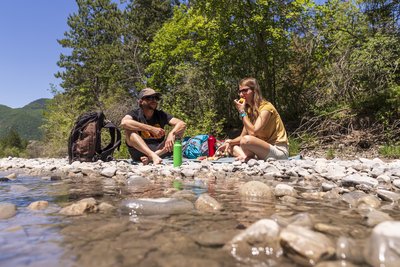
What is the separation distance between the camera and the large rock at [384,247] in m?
1.36

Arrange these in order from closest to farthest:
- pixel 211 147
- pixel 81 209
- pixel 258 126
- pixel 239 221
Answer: pixel 239 221, pixel 81 209, pixel 258 126, pixel 211 147

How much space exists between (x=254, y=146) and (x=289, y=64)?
804 cm

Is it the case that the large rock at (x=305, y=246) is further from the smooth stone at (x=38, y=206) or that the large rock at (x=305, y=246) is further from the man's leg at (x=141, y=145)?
the man's leg at (x=141, y=145)

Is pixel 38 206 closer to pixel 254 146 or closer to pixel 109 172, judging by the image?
pixel 109 172

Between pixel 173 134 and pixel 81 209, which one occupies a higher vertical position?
pixel 173 134

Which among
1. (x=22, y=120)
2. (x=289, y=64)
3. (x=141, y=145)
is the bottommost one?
(x=141, y=145)

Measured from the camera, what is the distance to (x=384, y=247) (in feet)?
4.61

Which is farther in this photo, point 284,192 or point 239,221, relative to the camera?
point 284,192

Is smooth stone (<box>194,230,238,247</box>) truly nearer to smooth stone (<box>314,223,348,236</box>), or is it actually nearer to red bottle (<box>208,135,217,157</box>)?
smooth stone (<box>314,223,348,236</box>)

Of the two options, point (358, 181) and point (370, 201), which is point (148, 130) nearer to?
point (358, 181)

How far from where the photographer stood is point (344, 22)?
383 inches

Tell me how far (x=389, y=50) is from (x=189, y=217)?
786cm

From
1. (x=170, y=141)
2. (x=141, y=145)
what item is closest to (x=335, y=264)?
(x=170, y=141)

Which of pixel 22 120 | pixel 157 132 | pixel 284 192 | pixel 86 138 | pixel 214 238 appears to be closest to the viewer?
pixel 214 238
